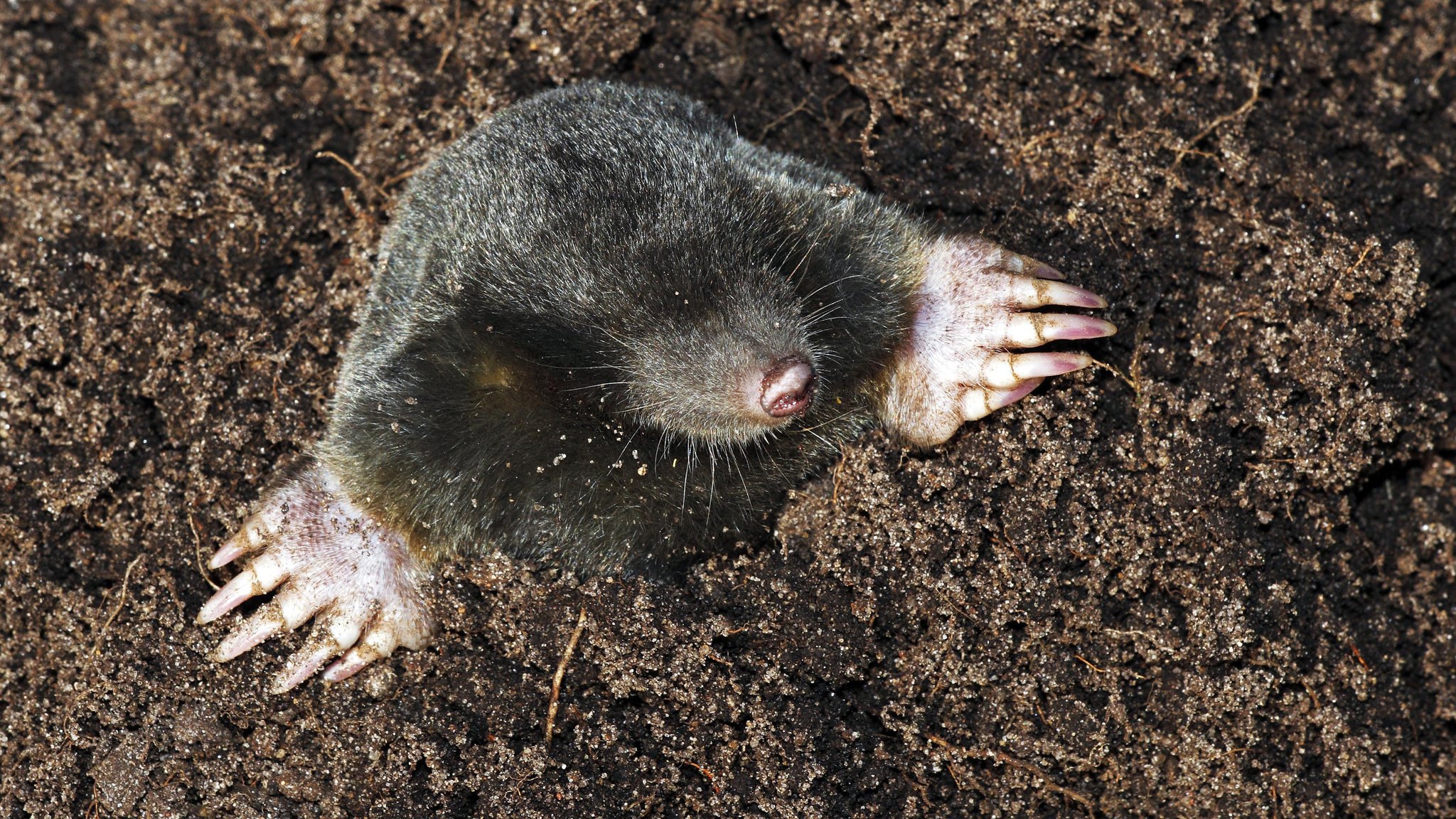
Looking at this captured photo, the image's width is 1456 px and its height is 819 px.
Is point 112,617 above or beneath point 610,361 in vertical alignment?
Result: beneath

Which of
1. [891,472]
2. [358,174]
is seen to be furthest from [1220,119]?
[358,174]

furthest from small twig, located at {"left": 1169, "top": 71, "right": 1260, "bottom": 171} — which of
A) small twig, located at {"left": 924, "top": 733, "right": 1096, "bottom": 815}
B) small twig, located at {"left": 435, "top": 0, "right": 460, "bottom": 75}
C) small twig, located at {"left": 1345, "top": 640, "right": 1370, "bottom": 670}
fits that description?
small twig, located at {"left": 435, "top": 0, "right": 460, "bottom": 75}

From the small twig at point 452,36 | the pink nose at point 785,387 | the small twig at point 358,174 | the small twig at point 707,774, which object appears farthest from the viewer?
the small twig at point 452,36

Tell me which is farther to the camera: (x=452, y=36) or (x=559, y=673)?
(x=452, y=36)

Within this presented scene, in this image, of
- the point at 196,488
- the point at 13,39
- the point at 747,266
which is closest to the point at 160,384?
the point at 196,488

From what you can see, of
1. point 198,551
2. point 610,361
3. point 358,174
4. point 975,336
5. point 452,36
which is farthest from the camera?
point 452,36

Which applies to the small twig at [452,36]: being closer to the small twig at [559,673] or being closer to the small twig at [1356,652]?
the small twig at [559,673]

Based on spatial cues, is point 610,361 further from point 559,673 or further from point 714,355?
point 559,673

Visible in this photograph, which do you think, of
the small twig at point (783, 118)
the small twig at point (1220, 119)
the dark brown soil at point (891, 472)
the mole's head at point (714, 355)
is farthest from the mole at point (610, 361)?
the small twig at point (1220, 119)

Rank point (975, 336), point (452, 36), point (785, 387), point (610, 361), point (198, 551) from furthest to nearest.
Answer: point (452, 36)
point (198, 551)
point (975, 336)
point (610, 361)
point (785, 387)
